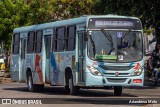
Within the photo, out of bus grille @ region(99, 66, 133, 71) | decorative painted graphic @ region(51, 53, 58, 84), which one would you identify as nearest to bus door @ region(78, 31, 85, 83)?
bus grille @ region(99, 66, 133, 71)

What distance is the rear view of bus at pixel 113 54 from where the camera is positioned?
20500 mm

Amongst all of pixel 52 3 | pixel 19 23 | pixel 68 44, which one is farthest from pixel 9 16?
pixel 68 44

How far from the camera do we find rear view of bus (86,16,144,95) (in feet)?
67.3

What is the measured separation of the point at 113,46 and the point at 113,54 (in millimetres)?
312

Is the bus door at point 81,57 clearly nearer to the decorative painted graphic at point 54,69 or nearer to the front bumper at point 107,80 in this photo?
the front bumper at point 107,80

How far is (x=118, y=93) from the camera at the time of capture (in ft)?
72.1

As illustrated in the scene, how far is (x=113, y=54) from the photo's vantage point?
810 inches

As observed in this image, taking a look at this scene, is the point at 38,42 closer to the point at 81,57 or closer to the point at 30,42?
the point at 30,42

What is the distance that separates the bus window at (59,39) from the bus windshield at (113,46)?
249 centimetres

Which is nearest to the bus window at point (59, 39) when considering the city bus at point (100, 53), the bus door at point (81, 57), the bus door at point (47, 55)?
the city bus at point (100, 53)

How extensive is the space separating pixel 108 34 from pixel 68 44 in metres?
2.23

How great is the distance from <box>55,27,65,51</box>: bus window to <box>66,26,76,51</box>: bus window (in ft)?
1.66

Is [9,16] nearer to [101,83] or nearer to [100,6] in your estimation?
[100,6]

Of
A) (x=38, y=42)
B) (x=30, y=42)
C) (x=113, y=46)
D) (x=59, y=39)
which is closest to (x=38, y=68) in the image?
(x=38, y=42)
